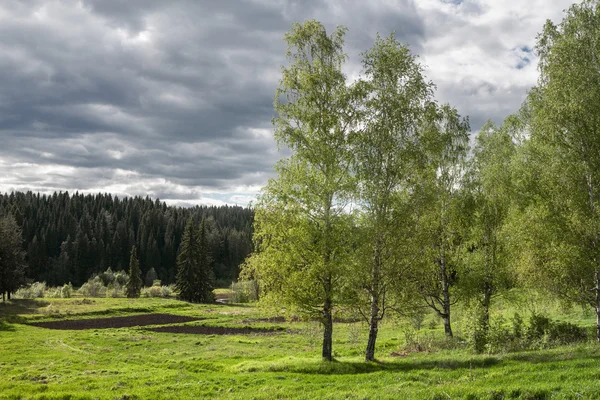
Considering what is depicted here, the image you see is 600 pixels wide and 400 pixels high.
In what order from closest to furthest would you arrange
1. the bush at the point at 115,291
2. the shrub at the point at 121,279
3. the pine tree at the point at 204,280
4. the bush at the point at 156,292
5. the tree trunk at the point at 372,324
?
the tree trunk at the point at 372,324 → the pine tree at the point at 204,280 → the bush at the point at 115,291 → the bush at the point at 156,292 → the shrub at the point at 121,279

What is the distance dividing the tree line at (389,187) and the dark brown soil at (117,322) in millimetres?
40204

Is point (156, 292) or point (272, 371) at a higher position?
point (272, 371)

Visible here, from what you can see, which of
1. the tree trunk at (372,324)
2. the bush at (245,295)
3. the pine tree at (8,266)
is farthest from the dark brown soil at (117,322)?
the tree trunk at (372,324)

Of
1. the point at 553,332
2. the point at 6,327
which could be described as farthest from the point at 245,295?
the point at 553,332

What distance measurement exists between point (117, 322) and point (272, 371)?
44.3 metres

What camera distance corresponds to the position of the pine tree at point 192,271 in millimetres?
92750

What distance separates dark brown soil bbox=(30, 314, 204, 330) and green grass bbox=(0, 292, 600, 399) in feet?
39.2

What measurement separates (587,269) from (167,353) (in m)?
30.9

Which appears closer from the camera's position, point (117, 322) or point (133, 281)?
point (117, 322)

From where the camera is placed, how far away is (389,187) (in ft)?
80.1

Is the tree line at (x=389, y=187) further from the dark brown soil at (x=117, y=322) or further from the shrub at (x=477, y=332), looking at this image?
the dark brown soil at (x=117, y=322)

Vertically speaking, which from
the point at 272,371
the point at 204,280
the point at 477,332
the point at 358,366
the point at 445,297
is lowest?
the point at 204,280

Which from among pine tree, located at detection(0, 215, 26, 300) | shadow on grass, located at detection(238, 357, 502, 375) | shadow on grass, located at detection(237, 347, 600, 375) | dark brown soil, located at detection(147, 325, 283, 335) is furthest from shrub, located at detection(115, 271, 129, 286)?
shadow on grass, located at detection(238, 357, 502, 375)

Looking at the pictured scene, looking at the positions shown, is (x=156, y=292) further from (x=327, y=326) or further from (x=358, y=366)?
(x=358, y=366)
